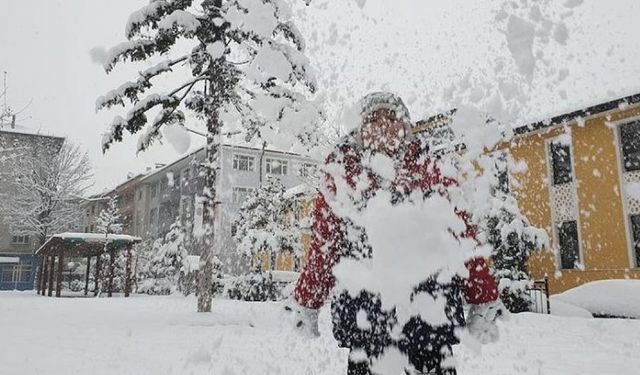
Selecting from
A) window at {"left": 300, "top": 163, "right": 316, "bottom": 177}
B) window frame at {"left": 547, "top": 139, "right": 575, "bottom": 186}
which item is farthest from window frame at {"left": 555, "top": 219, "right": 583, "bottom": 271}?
window at {"left": 300, "top": 163, "right": 316, "bottom": 177}

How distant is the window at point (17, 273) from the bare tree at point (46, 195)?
9168 mm

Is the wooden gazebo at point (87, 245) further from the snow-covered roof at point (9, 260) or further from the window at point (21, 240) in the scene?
the window at point (21, 240)

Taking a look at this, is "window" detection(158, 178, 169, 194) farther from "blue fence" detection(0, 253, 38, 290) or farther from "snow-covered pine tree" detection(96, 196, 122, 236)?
"blue fence" detection(0, 253, 38, 290)

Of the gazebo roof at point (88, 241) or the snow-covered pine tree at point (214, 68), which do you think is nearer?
the snow-covered pine tree at point (214, 68)

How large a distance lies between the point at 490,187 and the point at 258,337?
36.5 ft

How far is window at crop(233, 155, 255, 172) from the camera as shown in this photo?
135 feet

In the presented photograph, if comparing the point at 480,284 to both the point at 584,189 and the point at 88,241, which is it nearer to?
the point at 584,189

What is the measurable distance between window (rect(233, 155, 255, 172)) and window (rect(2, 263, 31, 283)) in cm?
2228

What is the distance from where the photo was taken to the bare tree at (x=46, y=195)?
36.4 metres

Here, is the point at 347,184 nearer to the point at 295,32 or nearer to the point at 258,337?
the point at 258,337

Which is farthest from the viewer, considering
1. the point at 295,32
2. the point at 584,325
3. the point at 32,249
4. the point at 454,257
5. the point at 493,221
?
the point at 32,249

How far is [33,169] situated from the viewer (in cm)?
3700

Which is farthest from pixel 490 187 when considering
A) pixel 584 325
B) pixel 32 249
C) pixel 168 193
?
pixel 32 249

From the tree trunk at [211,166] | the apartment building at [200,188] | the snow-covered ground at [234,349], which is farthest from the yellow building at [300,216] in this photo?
the snow-covered ground at [234,349]
